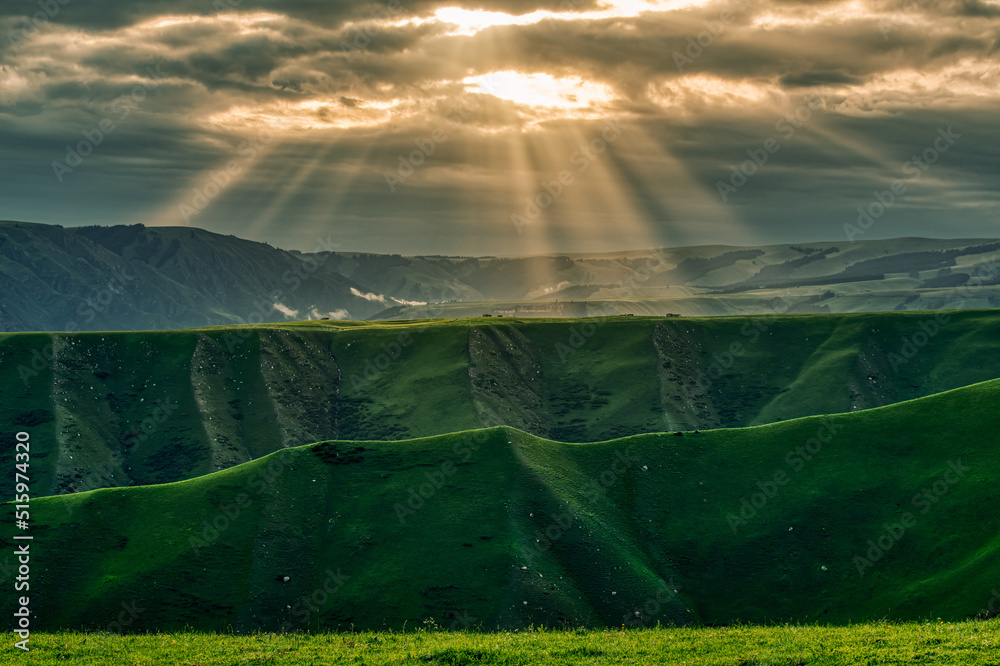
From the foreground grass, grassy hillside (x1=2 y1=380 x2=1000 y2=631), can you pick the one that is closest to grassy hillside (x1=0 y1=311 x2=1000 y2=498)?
grassy hillside (x1=2 y1=380 x2=1000 y2=631)

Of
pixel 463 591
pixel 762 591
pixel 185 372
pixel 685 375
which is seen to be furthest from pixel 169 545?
pixel 685 375

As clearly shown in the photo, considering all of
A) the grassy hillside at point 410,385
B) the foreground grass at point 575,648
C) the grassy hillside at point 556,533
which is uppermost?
the foreground grass at point 575,648

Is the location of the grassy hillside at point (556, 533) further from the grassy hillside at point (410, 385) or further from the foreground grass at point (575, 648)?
the grassy hillside at point (410, 385)

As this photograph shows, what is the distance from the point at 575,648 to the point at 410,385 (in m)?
153

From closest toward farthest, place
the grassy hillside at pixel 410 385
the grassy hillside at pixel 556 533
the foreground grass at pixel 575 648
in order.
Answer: the foreground grass at pixel 575 648
the grassy hillside at pixel 556 533
the grassy hillside at pixel 410 385

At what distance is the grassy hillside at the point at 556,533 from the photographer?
176 feet

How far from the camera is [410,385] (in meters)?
181

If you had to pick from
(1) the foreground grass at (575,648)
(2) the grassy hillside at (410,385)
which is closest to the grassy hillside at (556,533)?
(1) the foreground grass at (575,648)

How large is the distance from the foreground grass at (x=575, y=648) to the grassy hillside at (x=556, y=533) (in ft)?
66.5

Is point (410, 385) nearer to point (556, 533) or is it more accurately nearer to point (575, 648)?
point (556, 533)

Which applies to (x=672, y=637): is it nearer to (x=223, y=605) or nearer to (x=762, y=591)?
(x=762, y=591)

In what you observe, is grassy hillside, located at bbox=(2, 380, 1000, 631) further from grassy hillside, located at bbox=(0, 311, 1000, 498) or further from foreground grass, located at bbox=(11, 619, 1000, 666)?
grassy hillside, located at bbox=(0, 311, 1000, 498)

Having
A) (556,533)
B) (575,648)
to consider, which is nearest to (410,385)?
(556,533)

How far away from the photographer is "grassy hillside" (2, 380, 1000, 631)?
53.7 meters
